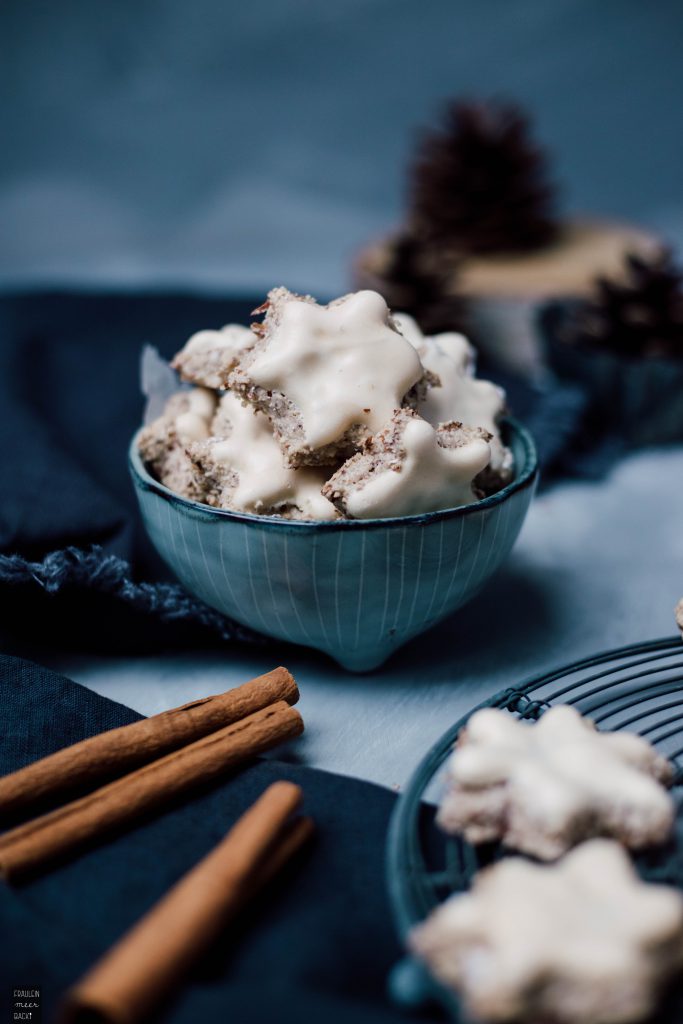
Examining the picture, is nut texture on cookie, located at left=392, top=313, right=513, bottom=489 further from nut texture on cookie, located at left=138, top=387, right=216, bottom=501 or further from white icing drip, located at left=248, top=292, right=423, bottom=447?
nut texture on cookie, located at left=138, top=387, right=216, bottom=501

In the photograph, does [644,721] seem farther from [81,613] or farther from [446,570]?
[81,613]

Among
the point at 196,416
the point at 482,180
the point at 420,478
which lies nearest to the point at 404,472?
the point at 420,478

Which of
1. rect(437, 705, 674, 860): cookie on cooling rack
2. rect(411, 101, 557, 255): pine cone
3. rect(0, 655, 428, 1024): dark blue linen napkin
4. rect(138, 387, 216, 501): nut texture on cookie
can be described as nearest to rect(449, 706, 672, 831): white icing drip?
rect(437, 705, 674, 860): cookie on cooling rack

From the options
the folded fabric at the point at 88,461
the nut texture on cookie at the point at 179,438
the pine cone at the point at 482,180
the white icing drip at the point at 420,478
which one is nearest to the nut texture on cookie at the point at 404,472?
the white icing drip at the point at 420,478

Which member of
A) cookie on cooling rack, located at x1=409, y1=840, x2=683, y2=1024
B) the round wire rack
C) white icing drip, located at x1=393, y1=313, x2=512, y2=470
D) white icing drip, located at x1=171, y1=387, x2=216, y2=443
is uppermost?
white icing drip, located at x1=393, y1=313, x2=512, y2=470

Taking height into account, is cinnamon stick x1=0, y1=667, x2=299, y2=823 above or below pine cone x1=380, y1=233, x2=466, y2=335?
below

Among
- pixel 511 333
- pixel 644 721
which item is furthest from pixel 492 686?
pixel 511 333
